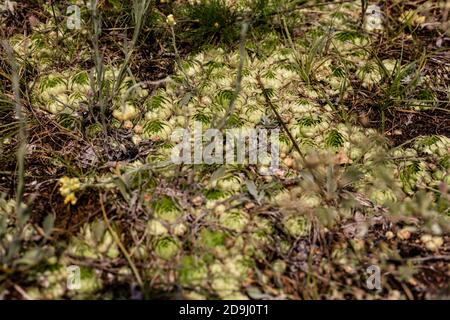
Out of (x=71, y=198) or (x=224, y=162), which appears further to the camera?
(x=224, y=162)

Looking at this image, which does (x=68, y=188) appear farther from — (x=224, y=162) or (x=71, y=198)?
(x=224, y=162)

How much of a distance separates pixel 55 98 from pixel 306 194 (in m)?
1.01

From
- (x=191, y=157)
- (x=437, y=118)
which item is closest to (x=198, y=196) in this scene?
(x=191, y=157)

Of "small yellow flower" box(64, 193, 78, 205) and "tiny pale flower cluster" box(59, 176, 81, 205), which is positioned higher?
"tiny pale flower cluster" box(59, 176, 81, 205)

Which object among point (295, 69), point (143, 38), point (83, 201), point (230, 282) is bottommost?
point (230, 282)

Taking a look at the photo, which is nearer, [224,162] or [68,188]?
[68,188]

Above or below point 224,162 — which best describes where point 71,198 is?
below

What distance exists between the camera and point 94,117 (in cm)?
174

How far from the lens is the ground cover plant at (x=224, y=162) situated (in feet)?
4.77

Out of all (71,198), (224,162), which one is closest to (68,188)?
(71,198)

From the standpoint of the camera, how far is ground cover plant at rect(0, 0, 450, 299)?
146 centimetres

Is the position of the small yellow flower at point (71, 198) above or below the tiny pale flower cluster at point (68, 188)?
below

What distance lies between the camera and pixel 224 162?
5.57ft

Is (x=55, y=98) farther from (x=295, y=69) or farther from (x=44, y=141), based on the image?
(x=295, y=69)
